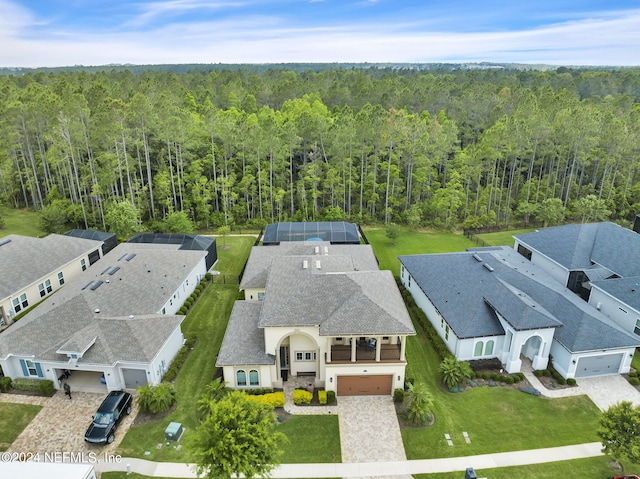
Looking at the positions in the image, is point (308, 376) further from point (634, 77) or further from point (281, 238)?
point (634, 77)

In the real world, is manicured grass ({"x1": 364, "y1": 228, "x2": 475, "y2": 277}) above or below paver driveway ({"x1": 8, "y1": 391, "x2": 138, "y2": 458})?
below

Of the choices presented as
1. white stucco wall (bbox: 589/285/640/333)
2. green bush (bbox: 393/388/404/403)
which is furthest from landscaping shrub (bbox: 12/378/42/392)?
white stucco wall (bbox: 589/285/640/333)

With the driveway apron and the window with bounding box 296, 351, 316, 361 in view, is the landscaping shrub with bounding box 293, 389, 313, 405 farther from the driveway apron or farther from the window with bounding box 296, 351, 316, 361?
the window with bounding box 296, 351, 316, 361

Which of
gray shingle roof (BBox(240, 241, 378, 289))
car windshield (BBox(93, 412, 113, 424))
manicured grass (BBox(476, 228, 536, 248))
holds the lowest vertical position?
manicured grass (BBox(476, 228, 536, 248))

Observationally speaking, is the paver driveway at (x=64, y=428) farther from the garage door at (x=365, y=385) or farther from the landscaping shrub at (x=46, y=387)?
the garage door at (x=365, y=385)

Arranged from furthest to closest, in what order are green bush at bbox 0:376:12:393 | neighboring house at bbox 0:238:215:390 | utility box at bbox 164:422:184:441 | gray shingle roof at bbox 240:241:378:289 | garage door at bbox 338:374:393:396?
gray shingle roof at bbox 240:241:378:289 < green bush at bbox 0:376:12:393 < garage door at bbox 338:374:393:396 < neighboring house at bbox 0:238:215:390 < utility box at bbox 164:422:184:441

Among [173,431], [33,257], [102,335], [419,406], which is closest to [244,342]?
[173,431]

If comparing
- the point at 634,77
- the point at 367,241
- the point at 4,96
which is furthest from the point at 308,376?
the point at 634,77
